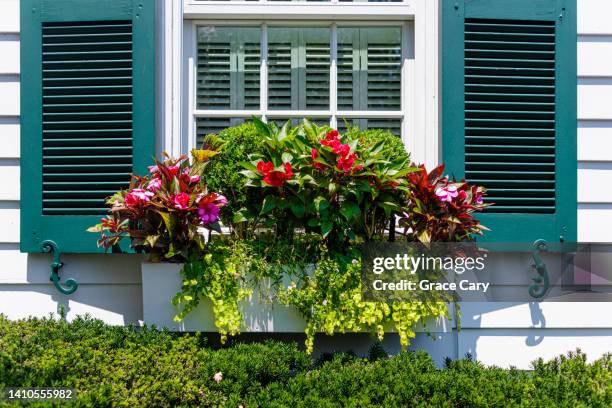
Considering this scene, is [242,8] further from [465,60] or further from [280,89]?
[465,60]

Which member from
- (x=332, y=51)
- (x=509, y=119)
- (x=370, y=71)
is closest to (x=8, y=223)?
(x=332, y=51)

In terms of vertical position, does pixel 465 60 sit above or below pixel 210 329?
above

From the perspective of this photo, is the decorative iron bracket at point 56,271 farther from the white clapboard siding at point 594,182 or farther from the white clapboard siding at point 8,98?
the white clapboard siding at point 594,182

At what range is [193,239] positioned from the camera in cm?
266

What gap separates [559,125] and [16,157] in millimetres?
2720

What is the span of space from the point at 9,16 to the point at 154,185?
3.97 ft

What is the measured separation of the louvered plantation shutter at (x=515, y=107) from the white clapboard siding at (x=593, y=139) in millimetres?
73

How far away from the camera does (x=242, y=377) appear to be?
2.45 m

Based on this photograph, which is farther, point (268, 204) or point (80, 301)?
point (80, 301)

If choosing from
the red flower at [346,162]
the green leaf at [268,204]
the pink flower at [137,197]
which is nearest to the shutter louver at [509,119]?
the red flower at [346,162]

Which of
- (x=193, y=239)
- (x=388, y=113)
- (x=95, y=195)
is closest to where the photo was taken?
(x=193, y=239)

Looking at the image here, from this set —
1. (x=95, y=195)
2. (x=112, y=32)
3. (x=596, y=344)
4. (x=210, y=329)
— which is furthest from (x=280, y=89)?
(x=596, y=344)

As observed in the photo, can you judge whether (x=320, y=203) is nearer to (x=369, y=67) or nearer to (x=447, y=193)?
(x=447, y=193)

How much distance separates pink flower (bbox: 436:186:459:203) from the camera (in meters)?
2.67
